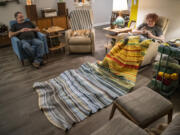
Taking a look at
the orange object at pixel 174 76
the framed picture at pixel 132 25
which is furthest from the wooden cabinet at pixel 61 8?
the orange object at pixel 174 76

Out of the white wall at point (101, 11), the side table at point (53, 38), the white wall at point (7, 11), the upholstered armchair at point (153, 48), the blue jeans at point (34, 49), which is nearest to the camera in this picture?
the upholstered armchair at point (153, 48)

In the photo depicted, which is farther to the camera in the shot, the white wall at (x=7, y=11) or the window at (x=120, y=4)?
the white wall at (x=7, y=11)

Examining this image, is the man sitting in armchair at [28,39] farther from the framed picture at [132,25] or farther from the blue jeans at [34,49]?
the framed picture at [132,25]

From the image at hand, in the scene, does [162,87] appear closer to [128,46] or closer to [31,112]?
[128,46]

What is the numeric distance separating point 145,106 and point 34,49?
8.67 feet

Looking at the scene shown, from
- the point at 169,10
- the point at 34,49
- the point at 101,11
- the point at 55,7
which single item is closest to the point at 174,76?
the point at 169,10

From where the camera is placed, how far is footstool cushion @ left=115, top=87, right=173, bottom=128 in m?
1.28

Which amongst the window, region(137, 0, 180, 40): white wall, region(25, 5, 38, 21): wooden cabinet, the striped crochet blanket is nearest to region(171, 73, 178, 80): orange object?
the striped crochet blanket

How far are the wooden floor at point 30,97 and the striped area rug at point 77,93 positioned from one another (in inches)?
3.6

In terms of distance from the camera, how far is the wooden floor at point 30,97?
5.63 ft

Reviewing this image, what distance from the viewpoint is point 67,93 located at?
2266 mm

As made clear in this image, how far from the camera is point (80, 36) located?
11.9 ft

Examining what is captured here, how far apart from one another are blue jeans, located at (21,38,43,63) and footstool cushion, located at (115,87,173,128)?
234 cm

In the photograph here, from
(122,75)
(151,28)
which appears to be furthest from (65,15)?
(122,75)
